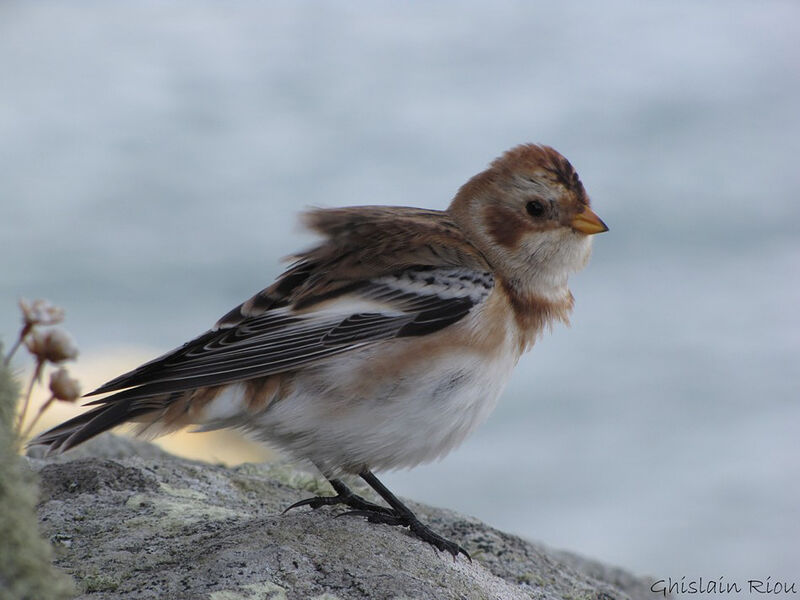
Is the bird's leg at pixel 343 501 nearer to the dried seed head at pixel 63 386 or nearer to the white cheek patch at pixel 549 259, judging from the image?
the white cheek patch at pixel 549 259

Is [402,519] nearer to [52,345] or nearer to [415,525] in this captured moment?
[415,525]

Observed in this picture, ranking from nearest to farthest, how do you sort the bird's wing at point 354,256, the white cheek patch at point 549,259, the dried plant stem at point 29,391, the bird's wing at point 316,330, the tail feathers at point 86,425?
the dried plant stem at point 29,391, the tail feathers at point 86,425, the bird's wing at point 316,330, the bird's wing at point 354,256, the white cheek patch at point 549,259

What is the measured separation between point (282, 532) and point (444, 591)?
83 centimetres

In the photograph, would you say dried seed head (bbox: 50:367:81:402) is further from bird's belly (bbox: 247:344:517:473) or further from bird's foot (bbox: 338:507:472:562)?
bird's foot (bbox: 338:507:472:562)

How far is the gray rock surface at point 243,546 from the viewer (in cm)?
420

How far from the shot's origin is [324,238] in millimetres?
5770

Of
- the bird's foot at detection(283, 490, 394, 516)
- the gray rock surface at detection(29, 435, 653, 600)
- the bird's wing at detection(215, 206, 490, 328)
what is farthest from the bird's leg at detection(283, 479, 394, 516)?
the bird's wing at detection(215, 206, 490, 328)

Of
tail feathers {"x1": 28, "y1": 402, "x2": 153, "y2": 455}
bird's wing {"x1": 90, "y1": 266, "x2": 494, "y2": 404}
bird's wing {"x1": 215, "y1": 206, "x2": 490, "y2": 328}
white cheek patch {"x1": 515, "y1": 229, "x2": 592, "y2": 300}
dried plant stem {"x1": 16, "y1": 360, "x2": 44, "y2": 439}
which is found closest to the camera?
dried plant stem {"x1": 16, "y1": 360, "x2": 44, "y2": 439}

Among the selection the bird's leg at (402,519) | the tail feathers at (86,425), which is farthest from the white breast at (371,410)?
the tail feathers at (86,425)

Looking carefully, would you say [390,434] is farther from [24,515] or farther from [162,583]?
[24,515]

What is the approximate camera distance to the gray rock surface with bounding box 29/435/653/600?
13.8 feet

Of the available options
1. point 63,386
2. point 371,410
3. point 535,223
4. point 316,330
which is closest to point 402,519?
point 371,410

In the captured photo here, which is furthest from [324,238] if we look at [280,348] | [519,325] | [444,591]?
[444,591]

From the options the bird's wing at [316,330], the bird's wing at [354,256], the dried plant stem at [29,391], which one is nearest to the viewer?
the dried plant stem at [29,391]
